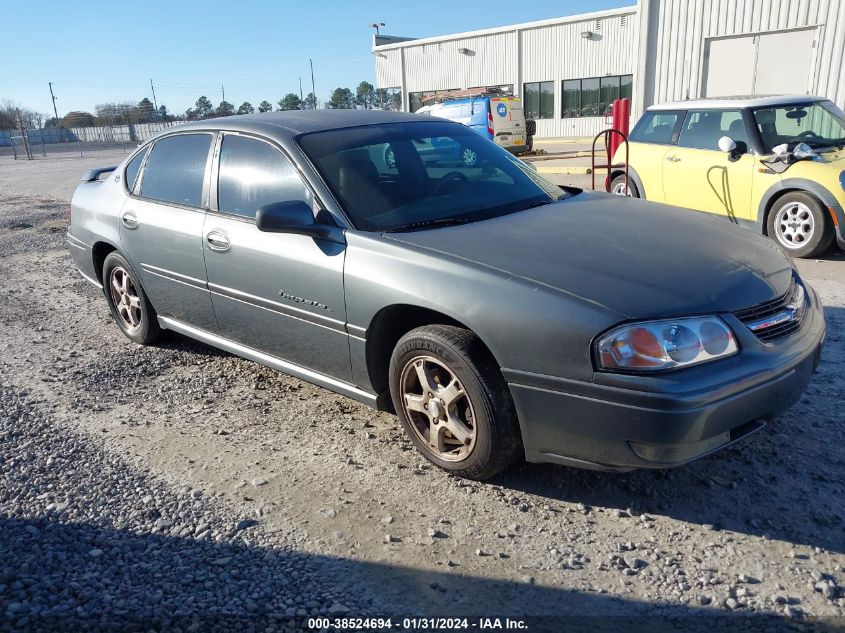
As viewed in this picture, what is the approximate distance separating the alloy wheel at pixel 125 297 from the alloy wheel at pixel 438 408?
275cm

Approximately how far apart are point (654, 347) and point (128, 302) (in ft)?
13.6

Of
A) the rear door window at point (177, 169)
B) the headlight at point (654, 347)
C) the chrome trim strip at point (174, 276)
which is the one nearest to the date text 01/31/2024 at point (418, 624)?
the headlight at point (654, 347)

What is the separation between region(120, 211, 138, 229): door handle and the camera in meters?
4.78

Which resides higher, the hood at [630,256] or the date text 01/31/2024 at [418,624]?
the hood at [630,256]

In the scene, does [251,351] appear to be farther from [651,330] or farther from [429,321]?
[651,330]

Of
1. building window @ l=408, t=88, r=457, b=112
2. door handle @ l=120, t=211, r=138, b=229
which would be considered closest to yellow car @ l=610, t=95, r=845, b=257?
door handle @ l=120, t=211, r=138, b=229

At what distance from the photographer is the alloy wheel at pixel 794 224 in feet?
22.4

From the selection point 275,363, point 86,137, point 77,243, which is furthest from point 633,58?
point 86,137

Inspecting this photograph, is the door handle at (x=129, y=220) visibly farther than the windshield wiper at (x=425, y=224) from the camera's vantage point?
Yes

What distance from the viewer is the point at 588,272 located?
2834mm

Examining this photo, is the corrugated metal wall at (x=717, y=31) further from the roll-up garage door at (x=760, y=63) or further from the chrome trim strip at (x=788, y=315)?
the chrome trim strip at (x=788, y=315)

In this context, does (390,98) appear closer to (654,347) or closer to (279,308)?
(279,308)

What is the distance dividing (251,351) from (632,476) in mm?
2290

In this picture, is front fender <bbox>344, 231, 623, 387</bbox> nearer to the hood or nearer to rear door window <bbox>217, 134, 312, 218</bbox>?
the hood
